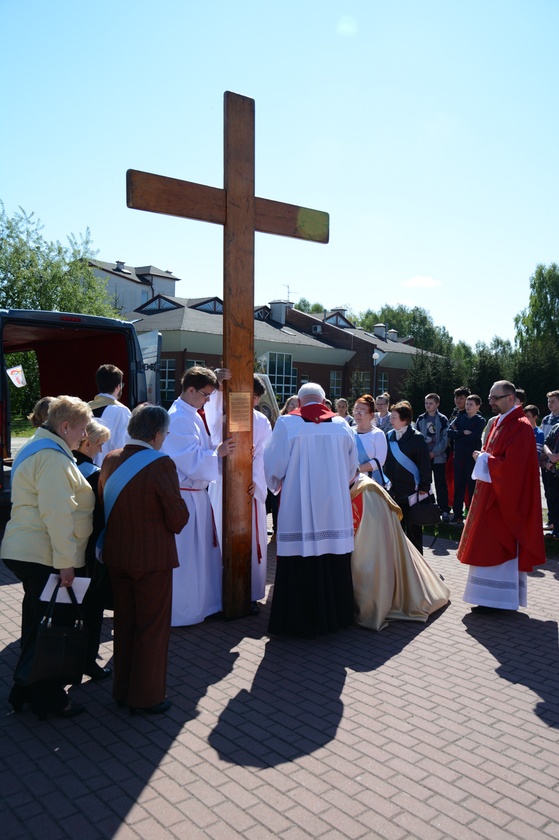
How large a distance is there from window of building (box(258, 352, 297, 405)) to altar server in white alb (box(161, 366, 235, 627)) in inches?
1633

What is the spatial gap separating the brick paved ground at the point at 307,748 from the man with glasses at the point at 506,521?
799mm

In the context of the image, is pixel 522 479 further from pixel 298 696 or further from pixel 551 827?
pixel 551 827

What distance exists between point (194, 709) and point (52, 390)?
9.62 m

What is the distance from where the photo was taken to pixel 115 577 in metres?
4.04

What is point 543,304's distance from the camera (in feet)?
177

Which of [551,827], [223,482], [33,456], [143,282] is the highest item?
[143,282]

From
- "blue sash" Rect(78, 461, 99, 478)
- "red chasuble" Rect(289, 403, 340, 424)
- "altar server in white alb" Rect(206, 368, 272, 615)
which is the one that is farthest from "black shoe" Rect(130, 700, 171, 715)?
"red chasuble" Rect(289, 403, 340, 424)

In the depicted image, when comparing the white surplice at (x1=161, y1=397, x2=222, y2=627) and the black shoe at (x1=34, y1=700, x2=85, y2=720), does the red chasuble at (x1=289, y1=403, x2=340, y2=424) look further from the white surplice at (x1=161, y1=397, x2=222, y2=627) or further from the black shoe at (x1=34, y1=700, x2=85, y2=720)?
the black shoe at (x1=34, y1=700, x2=85, y2=720)

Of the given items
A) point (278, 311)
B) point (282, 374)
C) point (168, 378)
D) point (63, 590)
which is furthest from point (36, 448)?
point (278, 311)

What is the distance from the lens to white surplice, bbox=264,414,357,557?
215 inches

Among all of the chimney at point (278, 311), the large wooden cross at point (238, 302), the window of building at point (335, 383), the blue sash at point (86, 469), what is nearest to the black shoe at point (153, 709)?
the blue sash at point (86, 469)

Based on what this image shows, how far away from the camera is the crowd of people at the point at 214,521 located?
3.93 metres

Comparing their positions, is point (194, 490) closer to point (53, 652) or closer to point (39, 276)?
point (53, 652)

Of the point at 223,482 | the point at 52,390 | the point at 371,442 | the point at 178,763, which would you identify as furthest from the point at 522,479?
the point at 52,390
